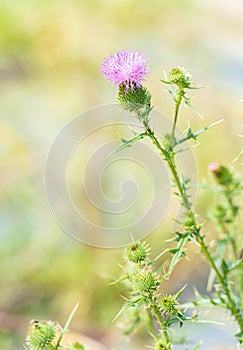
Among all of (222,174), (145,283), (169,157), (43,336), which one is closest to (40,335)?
(43,336)

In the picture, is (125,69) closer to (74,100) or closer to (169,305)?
(169,305)

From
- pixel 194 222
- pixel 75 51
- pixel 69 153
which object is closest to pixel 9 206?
pixel 69 153

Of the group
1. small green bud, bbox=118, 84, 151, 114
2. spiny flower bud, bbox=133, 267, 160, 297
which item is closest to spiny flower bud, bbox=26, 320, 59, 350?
spiny flower bud, bbox=133, 267, 160, 297

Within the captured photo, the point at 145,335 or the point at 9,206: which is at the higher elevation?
the point at 9,206

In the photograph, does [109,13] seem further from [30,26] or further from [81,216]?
[81,216]

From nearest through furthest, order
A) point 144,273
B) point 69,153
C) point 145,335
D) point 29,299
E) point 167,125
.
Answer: point 144,273 → point 167,125 → point 145,335 → point 29,299 → point 69,153

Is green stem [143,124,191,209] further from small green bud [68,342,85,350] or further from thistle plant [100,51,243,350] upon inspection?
small green bud [68,342,85,350]

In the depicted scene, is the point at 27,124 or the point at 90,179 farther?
the point at 27,124

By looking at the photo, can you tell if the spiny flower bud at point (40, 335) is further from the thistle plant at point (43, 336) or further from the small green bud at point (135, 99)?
the small green bud at point (135, 99)
